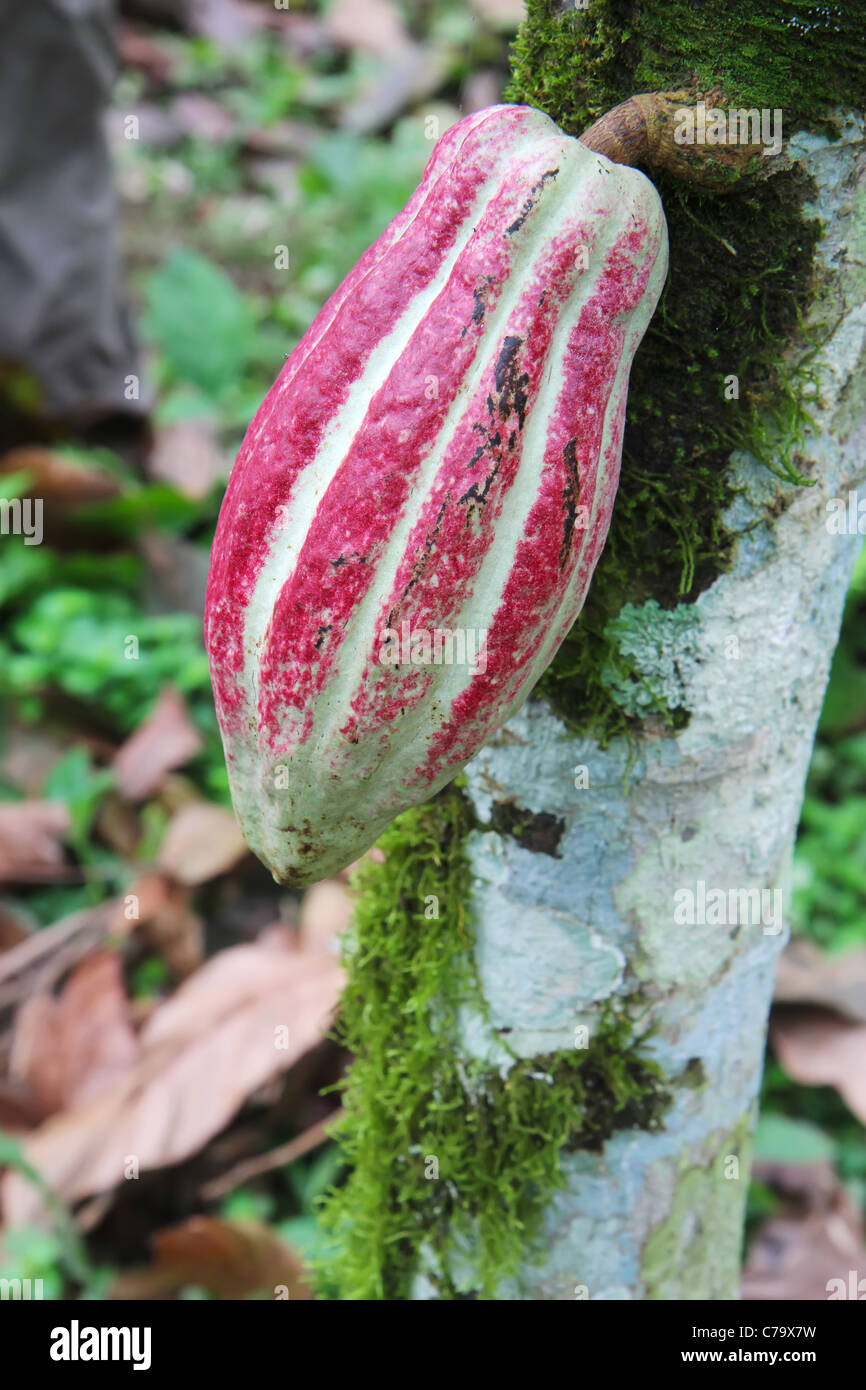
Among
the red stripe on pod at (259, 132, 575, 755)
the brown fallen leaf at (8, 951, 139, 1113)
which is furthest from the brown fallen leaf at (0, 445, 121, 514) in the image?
the red stripe on pod at (259, 132, 575, 755)

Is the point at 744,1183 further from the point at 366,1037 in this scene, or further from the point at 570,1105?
the point at 366,1037

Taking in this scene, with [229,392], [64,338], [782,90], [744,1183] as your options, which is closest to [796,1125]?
[744,1183]

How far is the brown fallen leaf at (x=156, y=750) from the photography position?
2061mm

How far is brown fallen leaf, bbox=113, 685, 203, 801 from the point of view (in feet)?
6.76

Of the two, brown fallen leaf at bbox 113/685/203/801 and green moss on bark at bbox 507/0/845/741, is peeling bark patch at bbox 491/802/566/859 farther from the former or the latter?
brown fallen leaf at bbox 113/685/203/801

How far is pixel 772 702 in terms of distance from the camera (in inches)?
33.6

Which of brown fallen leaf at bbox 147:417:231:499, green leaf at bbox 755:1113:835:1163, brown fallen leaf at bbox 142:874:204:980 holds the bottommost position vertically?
green leaf at bbox 755:1113:835:1163

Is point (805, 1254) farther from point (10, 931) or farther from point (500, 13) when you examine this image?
point (500, 13)

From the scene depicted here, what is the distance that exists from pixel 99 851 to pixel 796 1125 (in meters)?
1.24

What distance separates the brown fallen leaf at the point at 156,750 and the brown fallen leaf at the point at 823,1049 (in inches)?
41.8

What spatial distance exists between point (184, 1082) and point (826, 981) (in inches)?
37.0

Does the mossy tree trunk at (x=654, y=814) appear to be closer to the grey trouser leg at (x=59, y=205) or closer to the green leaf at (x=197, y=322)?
the green leaf at (x=197, y=322)

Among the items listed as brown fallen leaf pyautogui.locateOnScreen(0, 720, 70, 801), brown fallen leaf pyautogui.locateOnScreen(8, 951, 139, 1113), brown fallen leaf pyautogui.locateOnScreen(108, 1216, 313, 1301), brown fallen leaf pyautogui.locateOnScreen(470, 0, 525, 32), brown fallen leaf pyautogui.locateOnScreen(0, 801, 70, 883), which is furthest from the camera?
brown fallen leaf pyautogui.locateOnScreen(470, 0, 525, 32)

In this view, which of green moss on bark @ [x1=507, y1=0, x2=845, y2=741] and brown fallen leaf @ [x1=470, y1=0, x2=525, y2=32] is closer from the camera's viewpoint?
green moss on bark @ [x1=507, y1=0, x2=845, y2=741]
